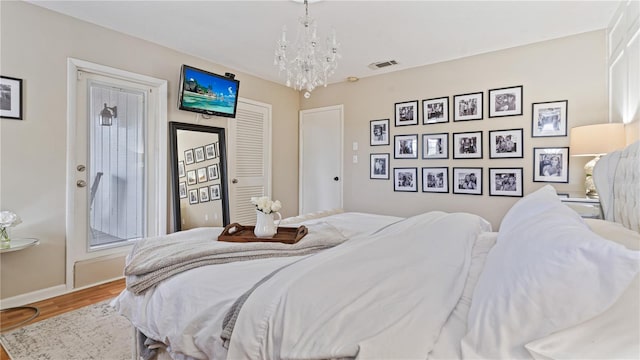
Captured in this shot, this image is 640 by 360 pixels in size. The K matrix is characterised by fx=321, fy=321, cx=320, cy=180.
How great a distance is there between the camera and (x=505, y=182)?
147 inches

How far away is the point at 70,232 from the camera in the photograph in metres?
2.96

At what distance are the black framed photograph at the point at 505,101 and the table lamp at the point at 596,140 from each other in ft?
2.71

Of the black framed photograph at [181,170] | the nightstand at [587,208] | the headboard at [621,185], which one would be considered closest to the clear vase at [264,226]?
the headboard at [621,185]

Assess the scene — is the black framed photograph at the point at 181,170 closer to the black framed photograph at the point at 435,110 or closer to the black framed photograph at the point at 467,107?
the black framed photograph at the point at 435,110

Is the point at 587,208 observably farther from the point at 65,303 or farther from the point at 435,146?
the point at 65,303

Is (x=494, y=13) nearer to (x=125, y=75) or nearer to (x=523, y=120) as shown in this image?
(x=523, y=120)

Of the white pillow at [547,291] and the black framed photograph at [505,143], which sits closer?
the white pillow at [547,291]

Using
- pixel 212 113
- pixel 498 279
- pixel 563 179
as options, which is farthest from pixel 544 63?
pixel 212 113

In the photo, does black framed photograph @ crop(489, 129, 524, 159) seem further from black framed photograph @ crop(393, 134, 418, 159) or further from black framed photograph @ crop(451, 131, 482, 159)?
black framed photograph @ crop(393, 134, 418, 159)

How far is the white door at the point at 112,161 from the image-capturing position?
3021 millimetres

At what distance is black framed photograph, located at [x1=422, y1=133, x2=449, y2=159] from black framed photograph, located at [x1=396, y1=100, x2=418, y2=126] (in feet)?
0.92

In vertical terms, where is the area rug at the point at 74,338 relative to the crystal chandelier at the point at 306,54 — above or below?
below

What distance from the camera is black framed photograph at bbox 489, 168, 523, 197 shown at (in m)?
3.65

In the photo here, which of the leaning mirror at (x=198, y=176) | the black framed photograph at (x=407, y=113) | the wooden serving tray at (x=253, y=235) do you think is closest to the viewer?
the wooden serving tray at (x=253, y=235)
